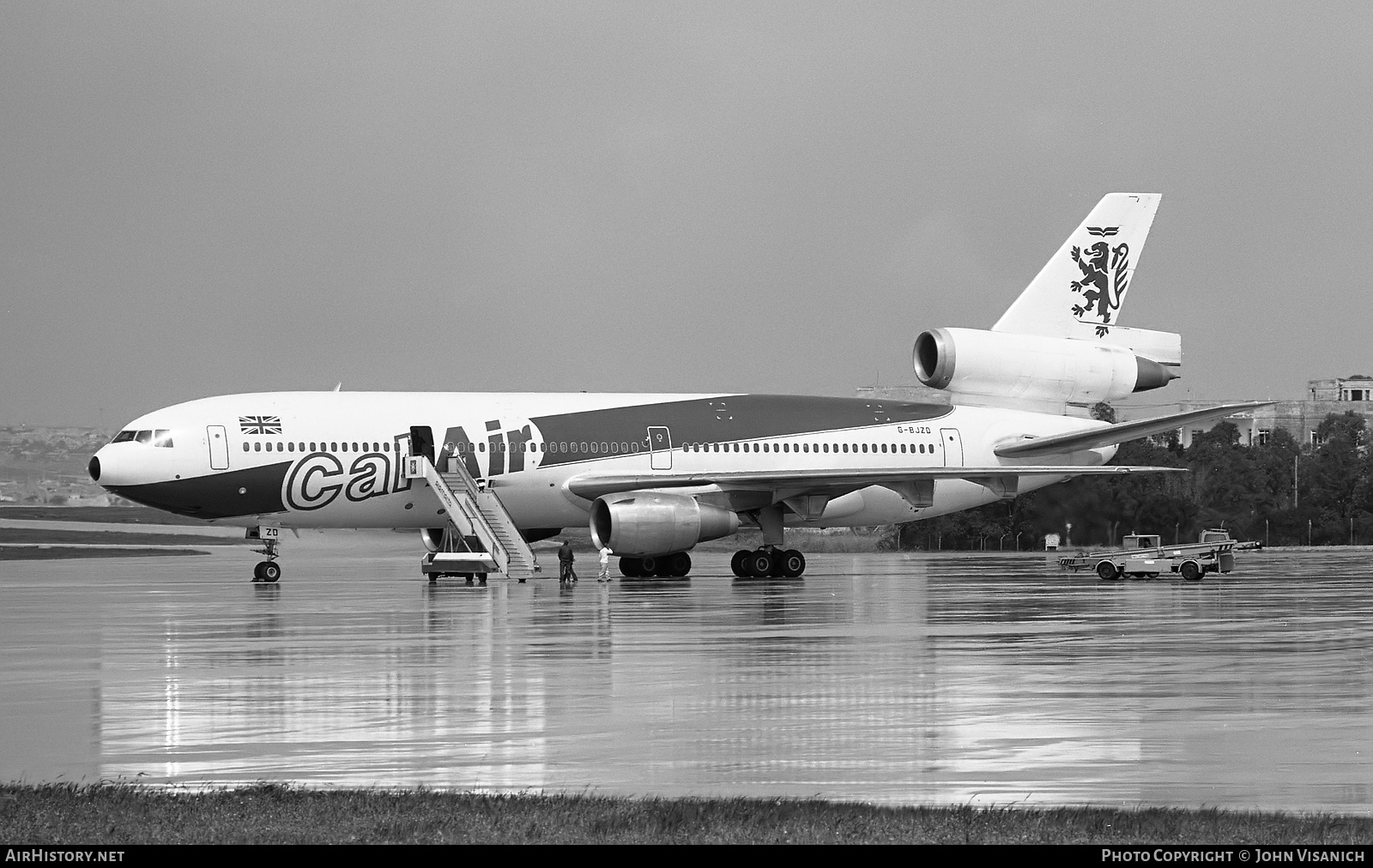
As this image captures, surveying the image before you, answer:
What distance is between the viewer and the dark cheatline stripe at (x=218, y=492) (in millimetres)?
36281

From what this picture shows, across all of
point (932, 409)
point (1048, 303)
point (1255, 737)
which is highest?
point (1048, 303)

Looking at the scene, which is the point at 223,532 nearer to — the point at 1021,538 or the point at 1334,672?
the point at 1021,538

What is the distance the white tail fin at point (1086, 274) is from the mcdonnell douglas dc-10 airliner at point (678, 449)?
50 mm

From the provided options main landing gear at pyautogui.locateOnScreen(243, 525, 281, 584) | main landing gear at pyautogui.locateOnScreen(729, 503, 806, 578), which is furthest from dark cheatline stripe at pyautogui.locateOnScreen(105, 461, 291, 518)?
main landing gear at pyautogui.locateOnScreen(729, 503, 806, 578)

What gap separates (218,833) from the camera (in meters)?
8.89

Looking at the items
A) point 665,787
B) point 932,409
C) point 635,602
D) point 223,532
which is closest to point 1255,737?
point 665,787

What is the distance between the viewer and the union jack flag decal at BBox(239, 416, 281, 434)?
3669 cm

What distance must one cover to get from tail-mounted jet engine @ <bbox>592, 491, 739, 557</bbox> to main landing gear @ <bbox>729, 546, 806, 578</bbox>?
1.45 metres

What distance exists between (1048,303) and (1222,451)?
45084 millimetres

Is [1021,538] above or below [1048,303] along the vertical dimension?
below

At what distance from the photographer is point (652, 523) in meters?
37.0

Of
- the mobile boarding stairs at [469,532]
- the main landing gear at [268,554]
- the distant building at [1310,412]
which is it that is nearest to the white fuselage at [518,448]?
the main landing gear at [268,554]

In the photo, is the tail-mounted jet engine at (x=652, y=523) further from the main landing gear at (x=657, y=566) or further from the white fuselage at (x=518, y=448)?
the main landing gear at (x=657, y=566)

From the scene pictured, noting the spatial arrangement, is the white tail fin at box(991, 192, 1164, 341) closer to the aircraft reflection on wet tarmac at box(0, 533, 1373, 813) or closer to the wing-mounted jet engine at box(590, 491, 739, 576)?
the wing-mounted jet engine at box(590, 491, 739, 576)
